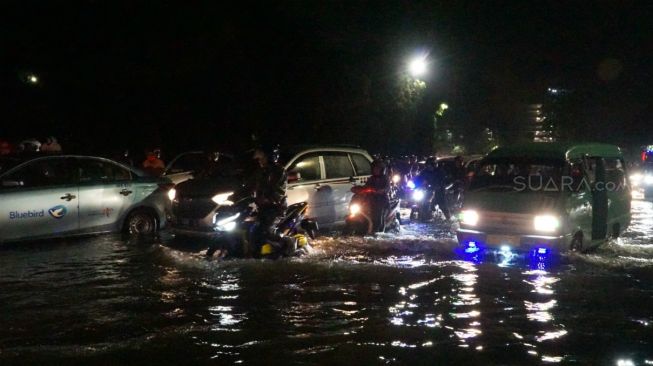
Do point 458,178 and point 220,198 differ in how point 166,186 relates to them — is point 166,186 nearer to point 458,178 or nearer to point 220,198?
point 220,198

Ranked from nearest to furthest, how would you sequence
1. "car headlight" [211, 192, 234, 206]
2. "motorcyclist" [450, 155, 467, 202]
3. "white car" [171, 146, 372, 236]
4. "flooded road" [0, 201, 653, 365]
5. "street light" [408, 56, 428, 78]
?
"flooded road" [0, 201, 653, 365] < "car headlight" [211, 192, 234, 206] < "white car" [171, 146, 372, 236] < "motorcyclist" [450, 155, 467, 202] < "street light" [408, 56, 428, 78]

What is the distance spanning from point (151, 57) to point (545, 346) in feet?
60.4

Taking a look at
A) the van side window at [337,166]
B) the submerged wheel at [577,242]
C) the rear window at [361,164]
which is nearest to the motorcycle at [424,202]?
the rear window at [361,164]

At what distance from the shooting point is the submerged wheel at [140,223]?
1297 centimetres

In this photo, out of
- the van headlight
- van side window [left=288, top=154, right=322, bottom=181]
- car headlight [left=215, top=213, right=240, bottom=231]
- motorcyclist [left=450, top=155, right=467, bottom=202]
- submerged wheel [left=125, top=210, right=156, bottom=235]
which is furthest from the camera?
the van headlight

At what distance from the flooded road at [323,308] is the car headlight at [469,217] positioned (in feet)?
2.07

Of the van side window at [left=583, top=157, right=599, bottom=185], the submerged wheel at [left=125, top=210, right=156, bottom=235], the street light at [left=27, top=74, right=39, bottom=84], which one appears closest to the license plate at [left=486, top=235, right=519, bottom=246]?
the van side window at [left=583, top=157, right=599, bottom=185]

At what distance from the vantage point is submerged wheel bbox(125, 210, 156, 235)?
13.0 meters

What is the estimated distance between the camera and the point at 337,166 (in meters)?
14.0

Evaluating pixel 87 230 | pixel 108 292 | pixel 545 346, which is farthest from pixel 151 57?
pixel 545 346

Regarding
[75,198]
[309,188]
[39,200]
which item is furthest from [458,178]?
[39,200]

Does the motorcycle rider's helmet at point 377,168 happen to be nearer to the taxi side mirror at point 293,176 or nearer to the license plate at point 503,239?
the taxi side mirror at point 293,176

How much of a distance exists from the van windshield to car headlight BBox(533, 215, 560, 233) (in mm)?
638

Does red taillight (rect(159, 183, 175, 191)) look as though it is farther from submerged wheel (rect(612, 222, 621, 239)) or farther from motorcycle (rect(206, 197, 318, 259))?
submerged wheel (rect(612, 222, 621, 239))
